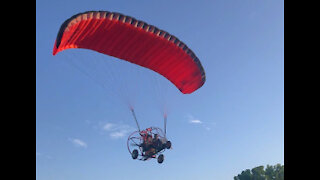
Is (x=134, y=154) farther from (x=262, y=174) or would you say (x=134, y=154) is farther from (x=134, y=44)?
(x=262, y=174)

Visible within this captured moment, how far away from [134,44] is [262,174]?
3612 centimetres

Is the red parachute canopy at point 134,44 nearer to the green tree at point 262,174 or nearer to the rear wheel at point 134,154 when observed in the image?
the rear wheel at point 134,154

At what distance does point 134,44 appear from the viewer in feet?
45.7

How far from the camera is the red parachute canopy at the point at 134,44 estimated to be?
469 inches

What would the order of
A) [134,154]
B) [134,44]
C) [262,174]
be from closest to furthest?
[134,44] → [134,154] → [262,174]

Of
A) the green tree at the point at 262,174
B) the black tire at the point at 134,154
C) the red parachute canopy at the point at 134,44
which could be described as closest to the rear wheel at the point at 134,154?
the black tire at the point at 134,154

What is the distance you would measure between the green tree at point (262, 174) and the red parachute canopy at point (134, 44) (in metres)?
30.8

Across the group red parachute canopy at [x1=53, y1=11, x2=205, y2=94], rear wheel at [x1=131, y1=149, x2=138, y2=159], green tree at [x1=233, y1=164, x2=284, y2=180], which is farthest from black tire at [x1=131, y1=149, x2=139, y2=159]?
green tree at [x1=233, y1=164, x2=284, y2=180]

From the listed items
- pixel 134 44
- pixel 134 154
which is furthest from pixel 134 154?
pixel 134 44

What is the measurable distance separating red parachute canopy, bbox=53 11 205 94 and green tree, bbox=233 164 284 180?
3078 cm

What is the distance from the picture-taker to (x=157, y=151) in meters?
15.6
